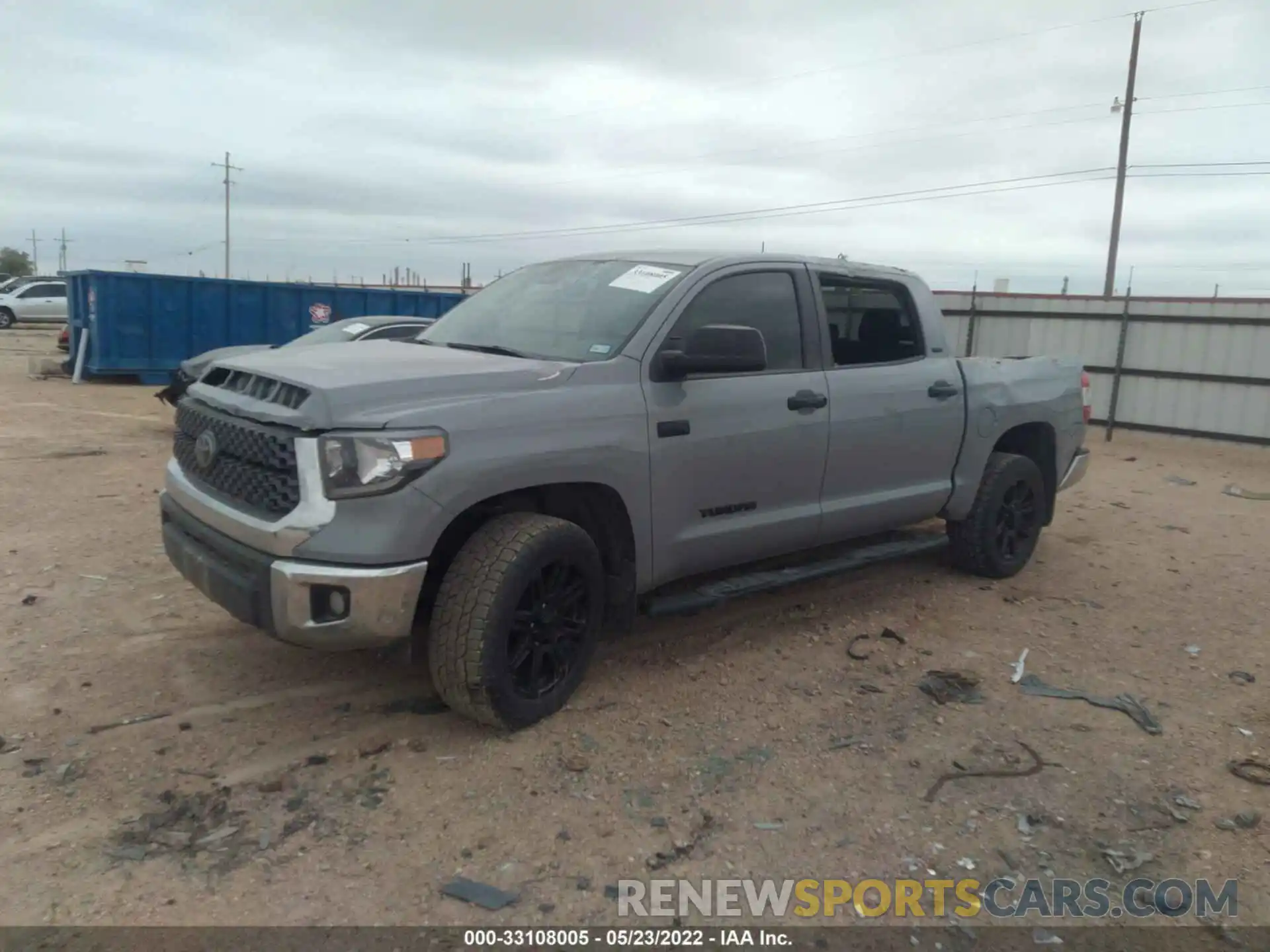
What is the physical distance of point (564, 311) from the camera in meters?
4.42

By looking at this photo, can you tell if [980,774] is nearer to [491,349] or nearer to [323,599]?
[323,599]

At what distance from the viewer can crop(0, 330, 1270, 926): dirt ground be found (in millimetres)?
2922

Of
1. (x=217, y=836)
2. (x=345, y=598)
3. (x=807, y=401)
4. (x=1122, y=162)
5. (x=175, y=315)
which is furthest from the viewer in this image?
(x=1122, y=162)

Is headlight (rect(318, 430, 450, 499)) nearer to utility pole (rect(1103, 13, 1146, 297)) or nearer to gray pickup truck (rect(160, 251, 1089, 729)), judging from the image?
gray pickup truck (rect(160, 251, 1089, 729))

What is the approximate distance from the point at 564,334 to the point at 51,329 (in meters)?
35.1

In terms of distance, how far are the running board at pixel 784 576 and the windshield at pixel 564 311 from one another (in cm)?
110

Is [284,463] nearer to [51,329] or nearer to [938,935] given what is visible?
[938,935]

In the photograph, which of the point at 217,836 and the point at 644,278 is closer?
the point at 217,836

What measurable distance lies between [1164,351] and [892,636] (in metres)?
10.7

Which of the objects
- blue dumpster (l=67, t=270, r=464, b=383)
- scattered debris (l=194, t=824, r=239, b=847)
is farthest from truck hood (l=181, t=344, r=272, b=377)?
scattered debris (l=194, t=824, r=239, b=847)

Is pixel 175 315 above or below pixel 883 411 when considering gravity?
above

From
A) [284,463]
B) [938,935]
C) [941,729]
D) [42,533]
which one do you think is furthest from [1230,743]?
[42,533]

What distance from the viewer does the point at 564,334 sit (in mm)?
4266

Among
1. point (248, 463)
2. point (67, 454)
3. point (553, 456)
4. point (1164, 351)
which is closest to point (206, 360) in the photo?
point (67, 454)
